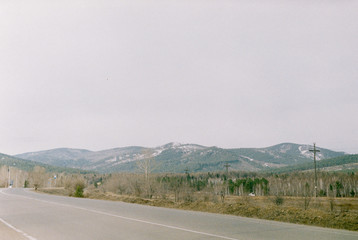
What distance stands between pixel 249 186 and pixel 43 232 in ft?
395

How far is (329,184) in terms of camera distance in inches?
4505

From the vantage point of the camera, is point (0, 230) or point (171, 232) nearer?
point (171, 232)

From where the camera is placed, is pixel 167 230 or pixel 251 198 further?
pixel 251 198

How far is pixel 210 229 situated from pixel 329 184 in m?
114

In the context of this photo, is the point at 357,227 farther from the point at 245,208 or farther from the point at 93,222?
the point at 93,222

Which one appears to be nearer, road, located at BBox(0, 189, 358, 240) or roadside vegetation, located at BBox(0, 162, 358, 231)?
road, located at BBox(0, 189, 358, 240)

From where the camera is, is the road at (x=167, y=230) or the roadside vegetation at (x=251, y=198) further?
the roadside vegetation at (x=251, y=198)

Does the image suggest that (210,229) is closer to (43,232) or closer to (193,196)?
(43,232)

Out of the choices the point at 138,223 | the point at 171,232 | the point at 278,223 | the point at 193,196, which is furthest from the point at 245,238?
the point at 193,196

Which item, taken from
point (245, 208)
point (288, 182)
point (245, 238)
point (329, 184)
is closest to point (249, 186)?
point (288, 182)

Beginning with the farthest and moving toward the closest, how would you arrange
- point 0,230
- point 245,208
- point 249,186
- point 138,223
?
1. point 249,186
2. point 245,208
3. point 138,223
4. point 0,230

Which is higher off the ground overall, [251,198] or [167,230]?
[167,230]

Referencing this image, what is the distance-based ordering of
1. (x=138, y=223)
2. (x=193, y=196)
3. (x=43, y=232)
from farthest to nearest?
(x=193, y=196), (x=138, y=223), (x=43, y=232)

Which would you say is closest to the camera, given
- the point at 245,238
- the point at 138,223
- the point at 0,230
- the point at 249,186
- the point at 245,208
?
the point at 245,238
